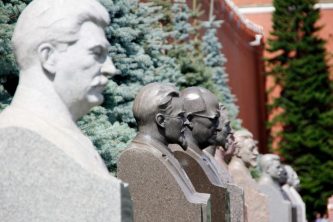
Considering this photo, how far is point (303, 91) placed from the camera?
32312 millimetres

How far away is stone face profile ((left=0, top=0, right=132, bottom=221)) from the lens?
16.9 ft

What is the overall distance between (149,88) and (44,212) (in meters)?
2.89

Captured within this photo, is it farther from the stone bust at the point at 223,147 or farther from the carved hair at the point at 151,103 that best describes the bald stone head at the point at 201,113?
the carved hair at the point at 151,103

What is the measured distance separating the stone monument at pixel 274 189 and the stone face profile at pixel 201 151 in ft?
17.7

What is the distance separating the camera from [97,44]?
5.39 metres

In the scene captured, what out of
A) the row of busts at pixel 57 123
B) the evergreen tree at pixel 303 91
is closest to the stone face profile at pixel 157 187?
the row of busts at pixel 57 123

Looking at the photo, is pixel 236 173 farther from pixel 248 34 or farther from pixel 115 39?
pixel 248 34

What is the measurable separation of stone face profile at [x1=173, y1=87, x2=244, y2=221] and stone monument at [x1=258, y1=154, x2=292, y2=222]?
17.7 feet

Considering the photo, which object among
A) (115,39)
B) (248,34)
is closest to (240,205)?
(115,39)

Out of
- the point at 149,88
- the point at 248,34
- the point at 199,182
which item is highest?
the point at 149,88

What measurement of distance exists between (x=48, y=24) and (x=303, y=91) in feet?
90.0

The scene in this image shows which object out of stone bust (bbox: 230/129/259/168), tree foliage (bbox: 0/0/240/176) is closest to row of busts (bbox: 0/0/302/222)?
tree foliage (bbox: 0/0/240/176)

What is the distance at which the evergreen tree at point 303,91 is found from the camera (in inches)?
1257

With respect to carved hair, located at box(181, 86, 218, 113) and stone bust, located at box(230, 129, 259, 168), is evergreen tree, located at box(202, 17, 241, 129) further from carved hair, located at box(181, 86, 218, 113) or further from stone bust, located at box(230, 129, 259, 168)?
carved hair, located at box(181, 86, 218, 113)
